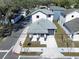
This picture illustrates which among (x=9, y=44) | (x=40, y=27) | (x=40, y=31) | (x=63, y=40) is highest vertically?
(x=40, y=27)

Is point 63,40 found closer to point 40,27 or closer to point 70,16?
point 40,27

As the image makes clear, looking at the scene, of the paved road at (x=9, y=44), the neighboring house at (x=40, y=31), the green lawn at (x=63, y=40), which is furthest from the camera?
the neighboring house at (x=40, y=31)

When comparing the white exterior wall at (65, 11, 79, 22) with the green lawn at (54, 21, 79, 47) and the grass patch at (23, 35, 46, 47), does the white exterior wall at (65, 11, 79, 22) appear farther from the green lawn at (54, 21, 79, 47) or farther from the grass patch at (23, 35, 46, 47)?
the grass patch at (23, 35, 46, 47)

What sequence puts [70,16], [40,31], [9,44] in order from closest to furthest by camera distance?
[9,44]
[40,31]
[70,16]

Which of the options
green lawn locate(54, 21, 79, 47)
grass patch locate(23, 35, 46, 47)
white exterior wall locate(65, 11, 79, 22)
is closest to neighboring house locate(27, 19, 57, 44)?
grass patch locate(23, 35, 46, 47)

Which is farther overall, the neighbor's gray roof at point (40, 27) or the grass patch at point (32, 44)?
the neighbor's gray roof at point (40, 27)

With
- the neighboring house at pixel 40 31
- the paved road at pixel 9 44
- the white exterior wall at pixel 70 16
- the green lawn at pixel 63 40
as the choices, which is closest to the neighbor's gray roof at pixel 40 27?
the neighboring house at pixel 40 31

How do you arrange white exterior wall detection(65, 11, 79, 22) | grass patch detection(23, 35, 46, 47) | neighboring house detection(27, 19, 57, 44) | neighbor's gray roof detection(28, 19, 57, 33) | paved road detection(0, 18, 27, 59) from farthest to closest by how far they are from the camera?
white exterior wall detection(65, 11, 79, 22) → neighbor's gray roof detection(28, 19, 57, 33) → neighboring house detection(27, 19, 57, 44) → grass patch detection(23, 35, 46, 47) → paved road detection(0, 18, 27, 59)

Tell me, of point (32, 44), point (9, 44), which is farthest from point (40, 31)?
point (9, 44)

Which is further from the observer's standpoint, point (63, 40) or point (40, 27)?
point (40, 27)

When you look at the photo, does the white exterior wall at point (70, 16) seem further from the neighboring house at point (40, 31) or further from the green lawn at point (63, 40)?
the neighboring house at point (40, 31)

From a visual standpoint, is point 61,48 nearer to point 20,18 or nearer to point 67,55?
point 67,55
